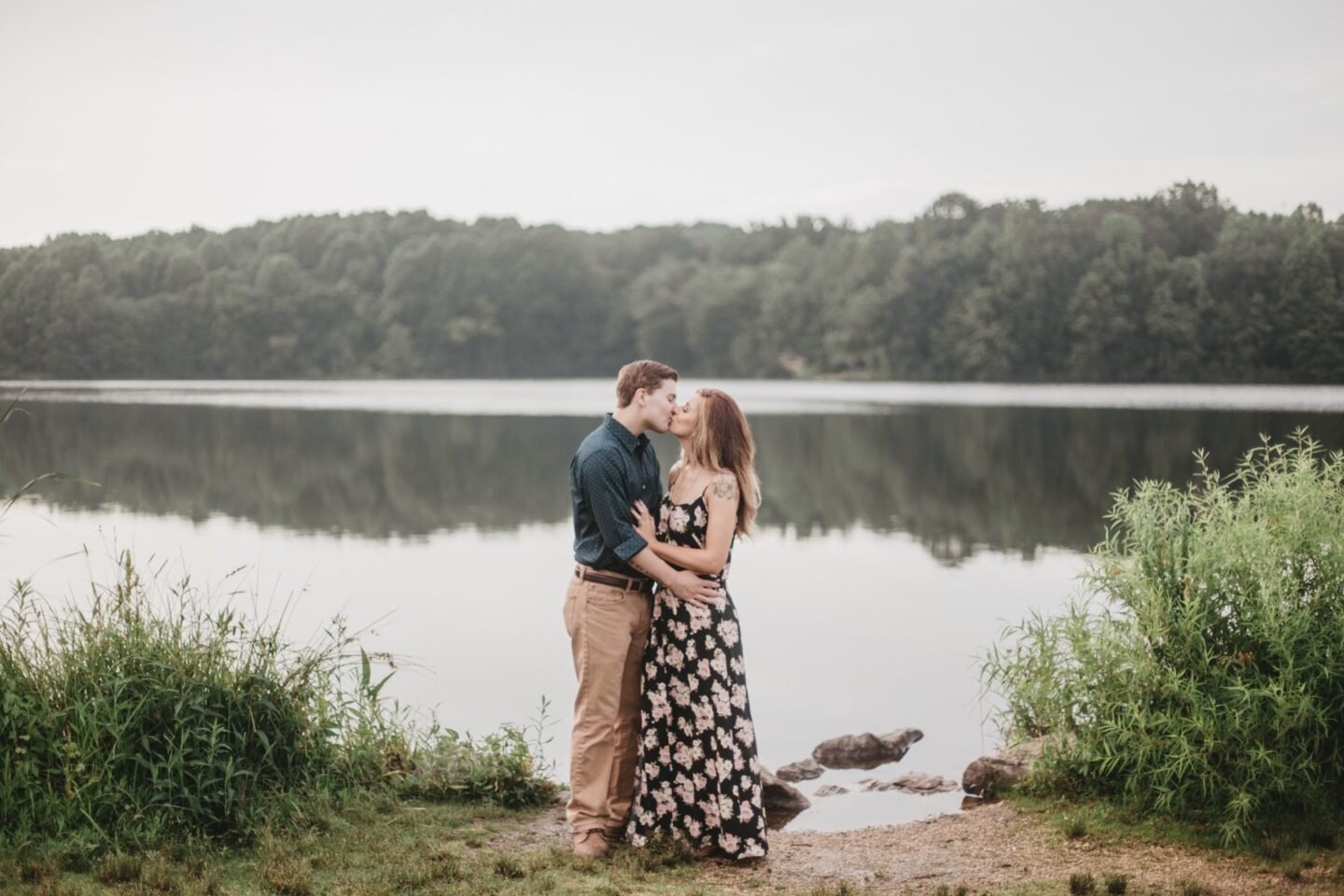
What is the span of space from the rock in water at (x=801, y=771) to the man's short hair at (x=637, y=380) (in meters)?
4.35

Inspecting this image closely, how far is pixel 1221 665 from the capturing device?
6090 mm

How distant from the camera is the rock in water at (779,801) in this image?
7861mm

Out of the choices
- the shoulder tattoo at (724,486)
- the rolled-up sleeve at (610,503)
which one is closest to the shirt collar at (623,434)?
the rolled-up sleeve at (610,503)

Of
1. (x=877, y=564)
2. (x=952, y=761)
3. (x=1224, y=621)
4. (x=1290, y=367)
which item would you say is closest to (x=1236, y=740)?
(x=1224, y=621)

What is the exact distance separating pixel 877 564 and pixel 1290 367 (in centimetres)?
6951

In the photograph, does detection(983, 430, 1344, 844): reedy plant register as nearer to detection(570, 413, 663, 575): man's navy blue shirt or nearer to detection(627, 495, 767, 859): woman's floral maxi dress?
detection(627, 495, 767, 859): woman's floral maxi dress

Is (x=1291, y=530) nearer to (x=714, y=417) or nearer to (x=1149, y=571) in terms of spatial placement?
(x=1149, y=571)

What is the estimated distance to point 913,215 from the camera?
108 m

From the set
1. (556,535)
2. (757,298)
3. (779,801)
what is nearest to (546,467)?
(556,535)

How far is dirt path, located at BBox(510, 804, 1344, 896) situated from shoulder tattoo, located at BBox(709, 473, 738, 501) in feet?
5.53

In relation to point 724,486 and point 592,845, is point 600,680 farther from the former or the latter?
point 724,486

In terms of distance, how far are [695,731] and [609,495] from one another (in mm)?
1182

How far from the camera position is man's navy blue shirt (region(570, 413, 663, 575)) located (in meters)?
5.46

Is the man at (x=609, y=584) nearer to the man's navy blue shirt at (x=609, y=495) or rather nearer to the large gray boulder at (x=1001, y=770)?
the man's navy blue shirt at (x=609, y=495)
